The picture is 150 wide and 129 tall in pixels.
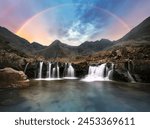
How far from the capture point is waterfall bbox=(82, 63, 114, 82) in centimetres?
1488

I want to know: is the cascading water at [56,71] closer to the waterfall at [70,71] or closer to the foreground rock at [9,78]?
the waterfall at [70,71]

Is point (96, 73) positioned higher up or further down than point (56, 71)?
further down

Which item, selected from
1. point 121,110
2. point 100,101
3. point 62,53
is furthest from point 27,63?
point 62,53

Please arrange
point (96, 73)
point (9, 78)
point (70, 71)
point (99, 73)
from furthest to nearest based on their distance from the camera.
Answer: point (70, 71) < point (96, 73) < point (99, 73) < point (9, 78)

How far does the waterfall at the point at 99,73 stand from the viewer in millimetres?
14880

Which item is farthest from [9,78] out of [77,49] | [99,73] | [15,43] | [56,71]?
[15,43]

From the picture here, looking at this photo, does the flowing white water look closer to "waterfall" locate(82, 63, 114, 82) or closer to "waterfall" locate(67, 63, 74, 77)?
"waterfall" locate(82, 63, 114, 82)

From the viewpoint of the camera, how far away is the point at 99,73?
15.5 metres

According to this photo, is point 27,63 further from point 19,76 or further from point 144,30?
point 144,30

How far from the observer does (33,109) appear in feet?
Result: 21.2

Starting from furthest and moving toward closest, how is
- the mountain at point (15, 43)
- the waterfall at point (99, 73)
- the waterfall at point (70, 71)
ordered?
the mountain at point (15, 43) < the waterfall at point (70, 71) < the waterfall at point (99, 73)

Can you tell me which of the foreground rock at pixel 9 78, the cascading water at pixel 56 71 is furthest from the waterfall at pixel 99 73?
the foreground rock at pixel 9 78

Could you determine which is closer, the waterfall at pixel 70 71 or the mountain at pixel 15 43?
the waterfall at pixel 70 71

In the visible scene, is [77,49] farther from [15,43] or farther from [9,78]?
[9,78]
